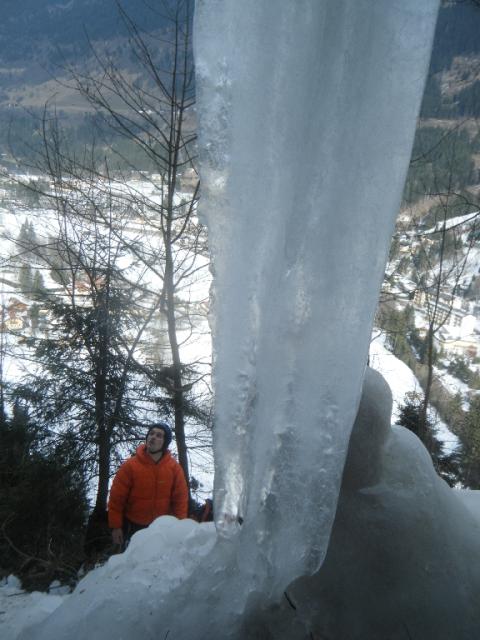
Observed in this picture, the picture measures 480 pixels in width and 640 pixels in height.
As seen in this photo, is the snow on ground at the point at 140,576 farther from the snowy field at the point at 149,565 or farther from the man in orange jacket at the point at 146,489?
the man in orange jacket at the point at 146,489

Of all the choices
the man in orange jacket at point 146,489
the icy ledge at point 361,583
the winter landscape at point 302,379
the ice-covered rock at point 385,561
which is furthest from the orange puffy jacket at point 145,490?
the ice-covered rock at point 385,561

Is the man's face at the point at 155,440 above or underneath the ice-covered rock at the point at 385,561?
above

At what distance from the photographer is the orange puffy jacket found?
12.0ft

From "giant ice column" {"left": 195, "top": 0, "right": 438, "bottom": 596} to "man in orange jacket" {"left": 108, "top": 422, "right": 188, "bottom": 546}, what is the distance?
7.43 ft

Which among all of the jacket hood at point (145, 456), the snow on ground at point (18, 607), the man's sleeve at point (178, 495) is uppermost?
the jacket hood at point (145, 456)

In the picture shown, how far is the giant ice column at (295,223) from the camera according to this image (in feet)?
4.01

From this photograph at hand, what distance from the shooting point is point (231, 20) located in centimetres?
120

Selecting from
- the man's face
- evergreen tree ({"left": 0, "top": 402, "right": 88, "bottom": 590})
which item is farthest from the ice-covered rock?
evergreen tree ({"left": 0, "top": 402, "right": 88, "bottom": 590})

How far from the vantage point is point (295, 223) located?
1351 millimetres

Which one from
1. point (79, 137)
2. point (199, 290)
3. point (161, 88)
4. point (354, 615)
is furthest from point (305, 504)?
point (79, 137)

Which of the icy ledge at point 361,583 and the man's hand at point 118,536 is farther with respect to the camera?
the man's hand at point 118,536

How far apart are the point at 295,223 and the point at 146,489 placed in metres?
3.01

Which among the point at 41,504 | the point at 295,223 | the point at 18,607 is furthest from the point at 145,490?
the point at 41,504

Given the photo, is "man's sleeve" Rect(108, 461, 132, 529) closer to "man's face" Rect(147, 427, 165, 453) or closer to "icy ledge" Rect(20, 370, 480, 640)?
"man's face" Rect(147, 427, 165, 453)
